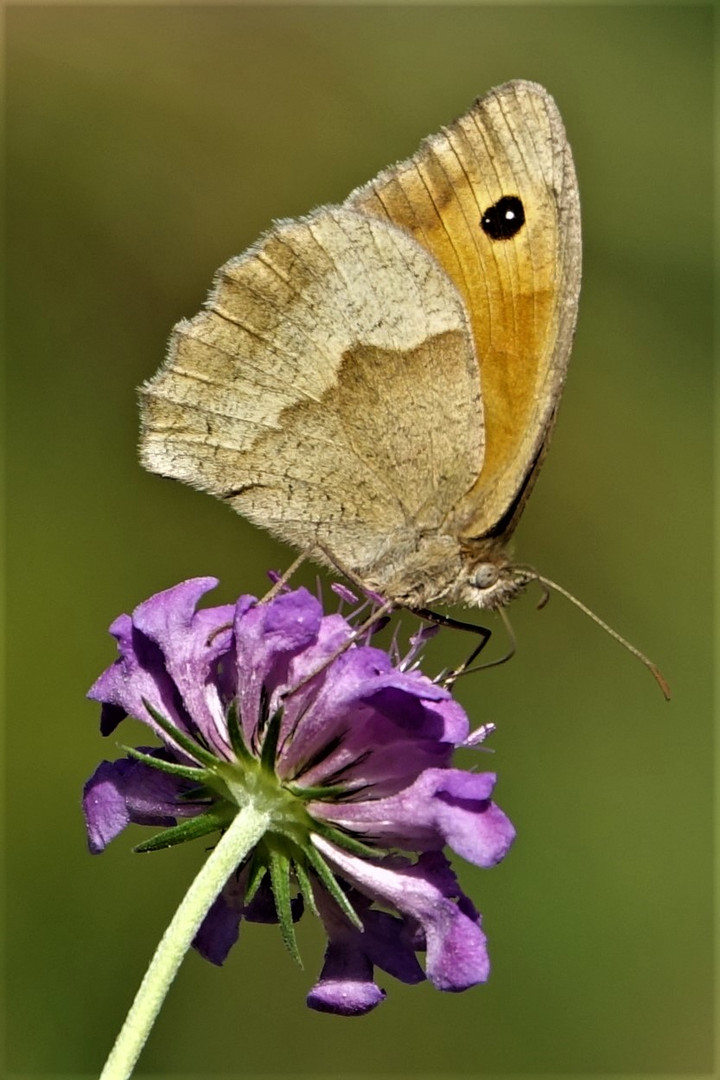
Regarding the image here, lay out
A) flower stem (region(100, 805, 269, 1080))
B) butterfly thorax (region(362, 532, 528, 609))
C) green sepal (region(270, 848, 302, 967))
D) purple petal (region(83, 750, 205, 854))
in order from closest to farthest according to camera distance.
A: flower stem (region(100, 805, 269, 1080)) < green sepal (region(270, 848, 302, 967)) < purple petal (region(83, 750, 205, 854)) < butterfly thorax (region(362, 532, 528, 609))

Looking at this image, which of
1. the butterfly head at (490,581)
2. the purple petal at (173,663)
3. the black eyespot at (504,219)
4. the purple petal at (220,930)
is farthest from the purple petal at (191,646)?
the black eyespot at (504,219)

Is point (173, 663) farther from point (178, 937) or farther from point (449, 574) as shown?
point (449, 574)

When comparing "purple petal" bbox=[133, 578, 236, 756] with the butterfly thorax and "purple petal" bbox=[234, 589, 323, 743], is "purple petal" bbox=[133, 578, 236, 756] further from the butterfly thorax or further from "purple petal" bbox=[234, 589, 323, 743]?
the butterfly thorax

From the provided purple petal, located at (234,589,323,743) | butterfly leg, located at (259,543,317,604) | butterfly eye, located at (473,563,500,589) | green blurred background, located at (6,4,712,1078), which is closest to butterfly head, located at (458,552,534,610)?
butterfly eye, located at (473,563,500,589)

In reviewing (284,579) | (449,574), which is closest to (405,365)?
(449,574)

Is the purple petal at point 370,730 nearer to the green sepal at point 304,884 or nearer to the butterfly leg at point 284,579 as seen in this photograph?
the green sepal at point 304,884
